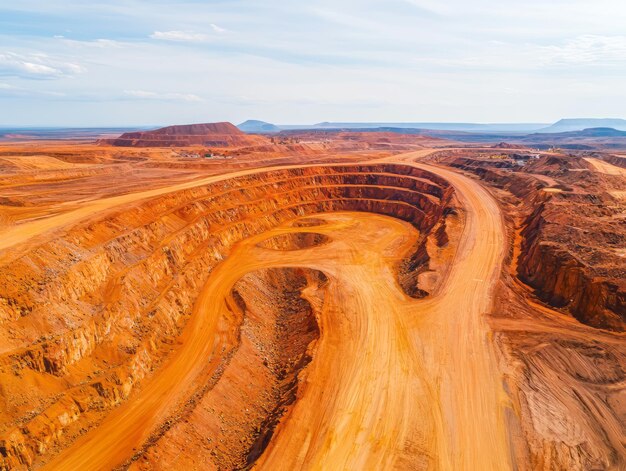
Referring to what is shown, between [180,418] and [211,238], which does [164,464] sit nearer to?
[180,418]

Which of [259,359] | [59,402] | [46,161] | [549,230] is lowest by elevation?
[259,359]

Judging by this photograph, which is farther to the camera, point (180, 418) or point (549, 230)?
point (549, 230)

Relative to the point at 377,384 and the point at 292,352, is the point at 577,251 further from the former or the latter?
the point at 292,352

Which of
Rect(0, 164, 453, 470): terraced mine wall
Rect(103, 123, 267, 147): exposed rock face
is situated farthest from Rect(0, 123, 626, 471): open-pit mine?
Rect(103, 123, 267, 147): exposed rock face

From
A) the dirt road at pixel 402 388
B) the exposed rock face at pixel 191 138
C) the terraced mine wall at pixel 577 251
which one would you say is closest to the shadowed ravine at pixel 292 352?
the dirt road at pixel 402 388

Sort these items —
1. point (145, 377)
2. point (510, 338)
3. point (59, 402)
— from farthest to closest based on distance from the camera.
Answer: point (510, 338), point (145, 377), point (59, 402)

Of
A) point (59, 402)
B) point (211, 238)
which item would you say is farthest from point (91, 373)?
point (211, 238)
